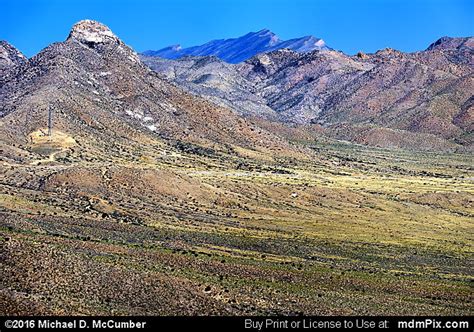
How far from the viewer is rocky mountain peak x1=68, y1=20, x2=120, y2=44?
16575 cm

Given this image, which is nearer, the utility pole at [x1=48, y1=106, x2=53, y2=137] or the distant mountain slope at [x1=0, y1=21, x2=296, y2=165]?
the utility pole at [x1=48, y1=106, x2=53, y2=137]

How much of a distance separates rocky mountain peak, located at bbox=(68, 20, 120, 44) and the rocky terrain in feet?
1.35

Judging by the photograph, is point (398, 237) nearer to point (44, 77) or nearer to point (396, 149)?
point (44, 77)

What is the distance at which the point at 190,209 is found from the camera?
89.6 meters

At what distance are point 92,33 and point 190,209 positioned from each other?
90.4 m
